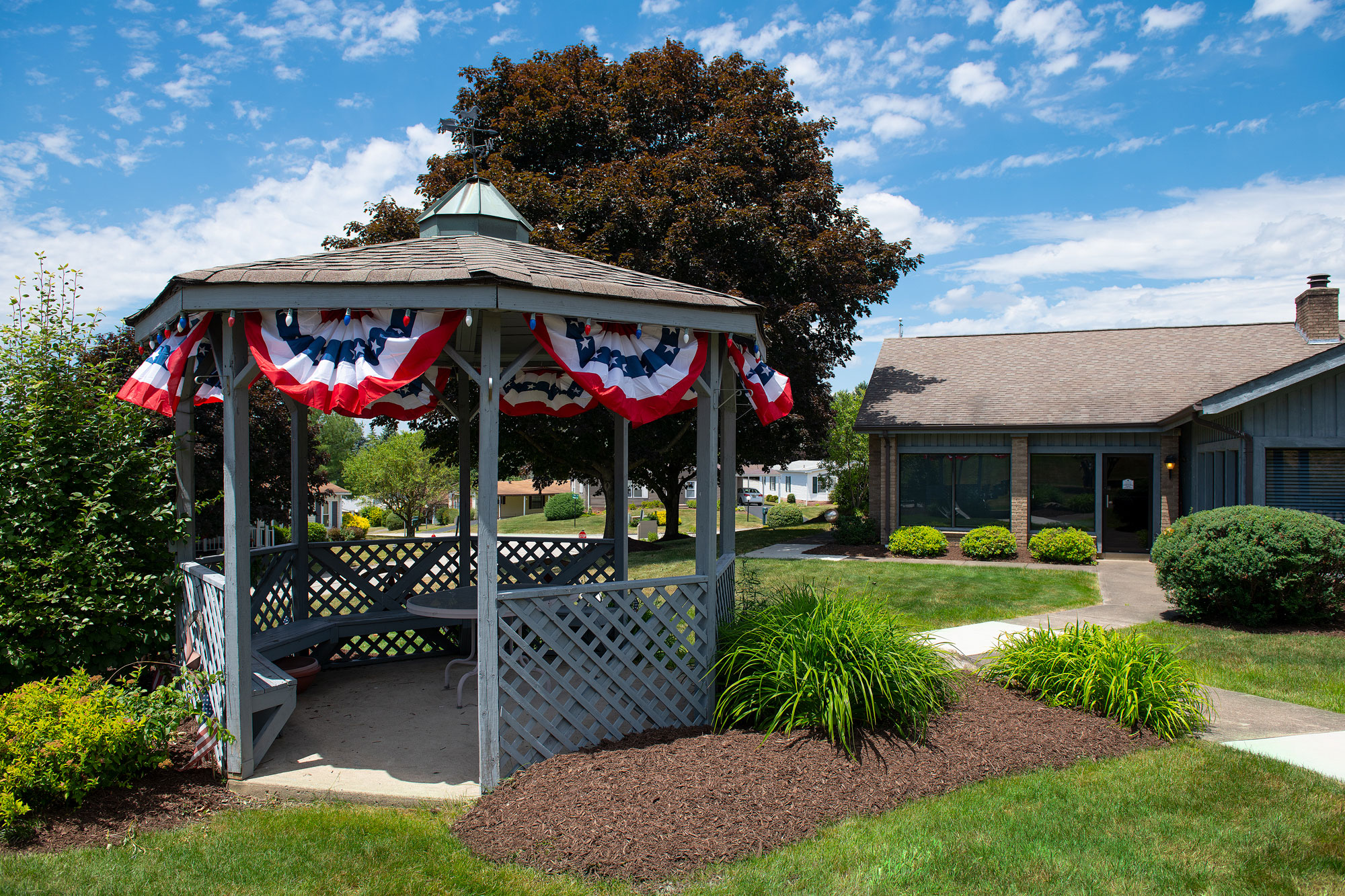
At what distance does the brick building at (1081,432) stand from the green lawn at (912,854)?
11324 mm

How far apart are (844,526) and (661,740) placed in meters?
13.6

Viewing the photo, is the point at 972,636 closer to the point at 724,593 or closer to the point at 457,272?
the point at 724,593

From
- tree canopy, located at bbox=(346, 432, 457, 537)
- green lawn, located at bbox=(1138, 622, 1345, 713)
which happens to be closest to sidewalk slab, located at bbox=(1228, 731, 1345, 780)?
green lawn, located at bbox=(1138, 622, 1345, 713)

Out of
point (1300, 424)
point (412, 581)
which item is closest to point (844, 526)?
point (1300, 424)

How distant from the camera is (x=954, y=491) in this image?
1766 cm

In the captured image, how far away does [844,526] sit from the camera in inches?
711

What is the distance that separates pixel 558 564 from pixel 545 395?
1.91 m

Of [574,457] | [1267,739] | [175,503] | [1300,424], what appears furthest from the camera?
[574,457]

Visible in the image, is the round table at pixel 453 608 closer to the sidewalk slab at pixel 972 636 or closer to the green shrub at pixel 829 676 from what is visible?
the green shrub at pixel 829 676

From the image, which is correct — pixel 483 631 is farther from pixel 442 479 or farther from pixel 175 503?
pixel 442 479

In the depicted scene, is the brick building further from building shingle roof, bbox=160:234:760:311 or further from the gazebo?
building shingle roof, bbox=160:234:760:311

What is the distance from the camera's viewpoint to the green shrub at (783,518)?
105 feet

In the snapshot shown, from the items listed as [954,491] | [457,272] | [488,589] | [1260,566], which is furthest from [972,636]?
[954,491]

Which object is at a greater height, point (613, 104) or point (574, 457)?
point (613, 104)
